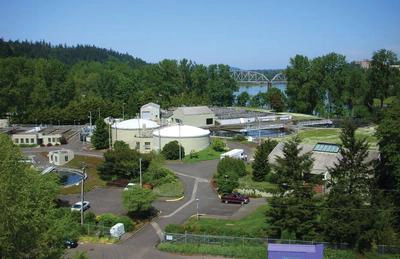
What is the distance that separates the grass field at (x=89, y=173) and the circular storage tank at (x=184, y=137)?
26.3 feet

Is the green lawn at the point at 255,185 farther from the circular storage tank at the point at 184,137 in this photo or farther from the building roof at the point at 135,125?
the building roof at the point at 135,125

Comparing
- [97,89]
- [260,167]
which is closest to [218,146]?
[260,167]

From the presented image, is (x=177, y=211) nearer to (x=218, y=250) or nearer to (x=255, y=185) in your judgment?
(x=255, y=185)

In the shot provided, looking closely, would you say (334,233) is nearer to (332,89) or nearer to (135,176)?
(135,176)

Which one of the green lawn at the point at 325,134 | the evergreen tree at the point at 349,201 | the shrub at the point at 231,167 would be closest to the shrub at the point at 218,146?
the green lawn at the point at 325,134

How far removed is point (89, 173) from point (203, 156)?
14.5 meters

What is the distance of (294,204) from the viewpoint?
28.6 m

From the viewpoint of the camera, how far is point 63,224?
958 inches

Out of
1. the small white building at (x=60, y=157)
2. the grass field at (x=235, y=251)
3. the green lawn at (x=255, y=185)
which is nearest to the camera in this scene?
the grass field at (x=235, y=251)

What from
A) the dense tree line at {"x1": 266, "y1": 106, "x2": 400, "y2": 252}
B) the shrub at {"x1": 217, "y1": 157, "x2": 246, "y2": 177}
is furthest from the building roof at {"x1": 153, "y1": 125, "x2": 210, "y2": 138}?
the dense tree line at {"x1": 266, "y1": 106, "x2": 400, "y2": 252}

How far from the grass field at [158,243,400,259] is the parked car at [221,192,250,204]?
9966 millimetres

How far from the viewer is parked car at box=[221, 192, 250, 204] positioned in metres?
38.9

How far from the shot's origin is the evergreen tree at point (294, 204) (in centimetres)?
2833

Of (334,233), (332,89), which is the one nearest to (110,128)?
(334,233)
